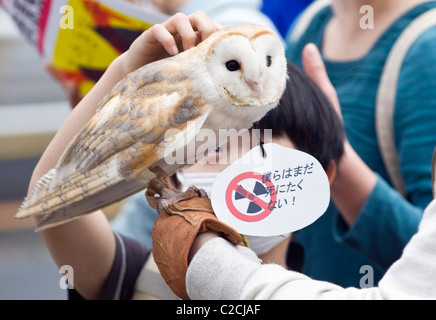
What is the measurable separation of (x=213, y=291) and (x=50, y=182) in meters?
0.27

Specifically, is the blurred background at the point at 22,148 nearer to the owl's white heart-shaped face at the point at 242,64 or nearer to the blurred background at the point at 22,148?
the blurred background at the point at 22,148

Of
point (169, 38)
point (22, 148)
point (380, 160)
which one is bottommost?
point (22, 148)

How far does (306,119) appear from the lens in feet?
3.41

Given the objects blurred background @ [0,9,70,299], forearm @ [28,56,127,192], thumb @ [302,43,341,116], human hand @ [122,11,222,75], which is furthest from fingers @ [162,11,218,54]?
blurred background @ [0,9,70,299]

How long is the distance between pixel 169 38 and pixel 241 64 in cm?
15

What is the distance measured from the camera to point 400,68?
126 cm

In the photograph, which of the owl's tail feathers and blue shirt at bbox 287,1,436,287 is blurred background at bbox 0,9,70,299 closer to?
blue shirt at bbox 287,1,436,287

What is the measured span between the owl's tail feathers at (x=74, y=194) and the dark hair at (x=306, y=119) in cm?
31

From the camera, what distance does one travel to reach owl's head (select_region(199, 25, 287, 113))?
0.69 metres

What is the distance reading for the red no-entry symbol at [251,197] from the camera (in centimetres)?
73

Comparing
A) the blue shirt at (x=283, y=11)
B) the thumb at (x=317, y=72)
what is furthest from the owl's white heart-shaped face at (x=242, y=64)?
the blue shirt at (x=283, y=11)

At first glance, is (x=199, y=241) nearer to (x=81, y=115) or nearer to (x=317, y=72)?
(x=81, y=115)

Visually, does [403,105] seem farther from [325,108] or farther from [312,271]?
[312,271]

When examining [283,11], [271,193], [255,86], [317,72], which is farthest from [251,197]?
[283,11]
